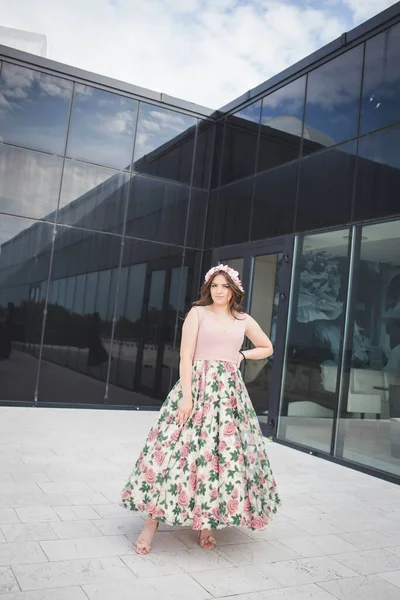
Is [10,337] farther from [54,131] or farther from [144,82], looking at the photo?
[144,82]

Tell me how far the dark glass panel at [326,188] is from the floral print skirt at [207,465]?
431cm

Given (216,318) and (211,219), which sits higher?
(211,219)

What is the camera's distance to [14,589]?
2.69 m

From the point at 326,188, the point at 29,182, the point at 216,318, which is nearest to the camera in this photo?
the point at 216,318

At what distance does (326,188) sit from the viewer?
754cm

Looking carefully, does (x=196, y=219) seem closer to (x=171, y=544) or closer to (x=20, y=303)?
(x=20, y=303)

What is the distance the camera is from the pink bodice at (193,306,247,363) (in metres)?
3.49

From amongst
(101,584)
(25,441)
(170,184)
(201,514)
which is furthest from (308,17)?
(101,584)

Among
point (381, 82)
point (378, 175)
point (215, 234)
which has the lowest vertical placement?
point (215, 234)

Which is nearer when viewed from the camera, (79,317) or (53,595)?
(53,595)

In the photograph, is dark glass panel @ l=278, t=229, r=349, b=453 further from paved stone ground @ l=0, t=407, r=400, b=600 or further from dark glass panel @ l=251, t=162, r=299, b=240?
paved stone ground @ l=0, t=407, r=400, b=600

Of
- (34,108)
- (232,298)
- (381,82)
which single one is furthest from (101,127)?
(232,298)

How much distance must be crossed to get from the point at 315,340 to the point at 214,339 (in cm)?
417

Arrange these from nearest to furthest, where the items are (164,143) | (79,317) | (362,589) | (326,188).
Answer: (362,589)
(326,188)
(79,317)
(164,143)
